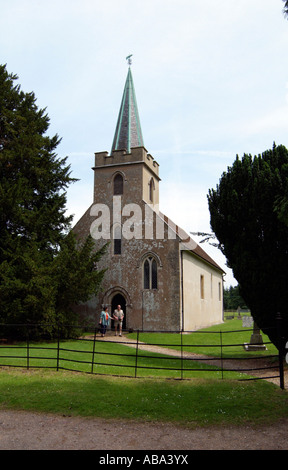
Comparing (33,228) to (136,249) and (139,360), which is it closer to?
(136,249)

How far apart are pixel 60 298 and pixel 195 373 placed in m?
10.6

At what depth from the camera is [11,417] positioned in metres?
7.11

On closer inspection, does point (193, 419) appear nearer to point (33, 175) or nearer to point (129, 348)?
point (129, 348)

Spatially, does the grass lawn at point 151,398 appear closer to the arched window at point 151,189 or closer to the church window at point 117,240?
the church window at point 117,240

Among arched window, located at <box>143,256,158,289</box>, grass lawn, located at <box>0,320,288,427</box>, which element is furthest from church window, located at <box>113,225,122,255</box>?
grass lawn, located at <box>0,320,288,427</box>

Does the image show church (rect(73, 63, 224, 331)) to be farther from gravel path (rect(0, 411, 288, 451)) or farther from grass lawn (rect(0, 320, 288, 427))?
gravel path (rect(0, 411, 288, 451))

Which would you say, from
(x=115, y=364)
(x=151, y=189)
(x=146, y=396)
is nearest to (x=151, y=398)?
(x=146, y=396)

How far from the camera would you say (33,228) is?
67.4 ft

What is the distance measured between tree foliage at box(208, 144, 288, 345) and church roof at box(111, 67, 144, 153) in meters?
15.1

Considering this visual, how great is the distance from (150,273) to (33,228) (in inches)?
311

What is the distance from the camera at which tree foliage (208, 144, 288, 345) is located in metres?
12.2

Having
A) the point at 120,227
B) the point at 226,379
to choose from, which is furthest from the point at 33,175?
the point at 226,379

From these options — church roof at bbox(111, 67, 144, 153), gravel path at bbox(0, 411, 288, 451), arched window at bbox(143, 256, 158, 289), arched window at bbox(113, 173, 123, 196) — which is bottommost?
gravel path at bbox(0, 411, 288, 451)

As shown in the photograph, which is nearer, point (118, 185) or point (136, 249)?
point (136, 249)
